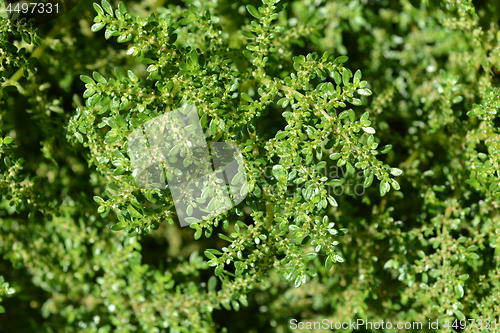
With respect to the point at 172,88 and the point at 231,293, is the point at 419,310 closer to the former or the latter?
the point at 231,293

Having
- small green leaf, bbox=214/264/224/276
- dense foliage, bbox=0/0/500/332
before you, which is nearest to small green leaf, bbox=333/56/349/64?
dense foliage, bbox=0/0/500/332

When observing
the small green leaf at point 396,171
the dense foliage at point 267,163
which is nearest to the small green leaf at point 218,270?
the dense foliage at point 267,163

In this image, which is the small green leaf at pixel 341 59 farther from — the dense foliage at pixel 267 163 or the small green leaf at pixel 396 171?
the small green leaf at pixel 396 171

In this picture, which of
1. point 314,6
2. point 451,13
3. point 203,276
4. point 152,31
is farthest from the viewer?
point 203,276

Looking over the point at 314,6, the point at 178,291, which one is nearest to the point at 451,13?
the point at 314,6

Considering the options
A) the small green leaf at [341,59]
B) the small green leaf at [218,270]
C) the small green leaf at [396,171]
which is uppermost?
the small green leaf at [341,59]

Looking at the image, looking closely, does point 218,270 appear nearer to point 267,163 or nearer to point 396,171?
point 267,163

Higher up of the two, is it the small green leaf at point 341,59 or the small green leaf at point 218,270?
the small green leaf at point 341,59

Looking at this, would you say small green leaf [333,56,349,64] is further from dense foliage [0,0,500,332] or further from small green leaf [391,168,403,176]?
small green leaf [391,168,403,176]
